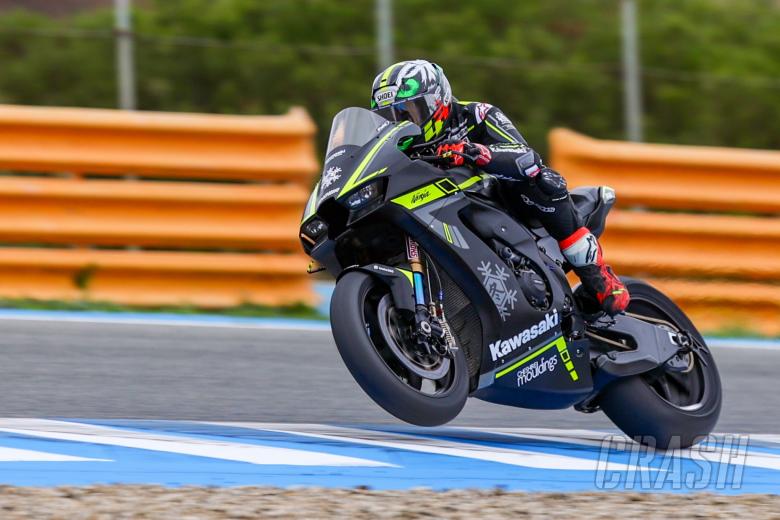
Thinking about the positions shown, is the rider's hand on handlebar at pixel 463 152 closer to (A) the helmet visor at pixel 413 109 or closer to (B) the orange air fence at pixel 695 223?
(A) the helmet visor at pixel 413 109

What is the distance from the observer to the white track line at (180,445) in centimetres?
470

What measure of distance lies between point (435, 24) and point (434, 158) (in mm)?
6502

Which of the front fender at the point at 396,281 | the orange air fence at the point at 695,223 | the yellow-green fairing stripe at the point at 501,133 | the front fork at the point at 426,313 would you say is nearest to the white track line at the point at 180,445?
the front fork at the point at 426,313

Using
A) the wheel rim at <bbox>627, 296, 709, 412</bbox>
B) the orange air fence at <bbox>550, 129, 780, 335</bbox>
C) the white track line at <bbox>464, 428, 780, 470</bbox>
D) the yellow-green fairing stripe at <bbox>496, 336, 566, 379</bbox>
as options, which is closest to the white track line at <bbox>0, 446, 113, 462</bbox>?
the yellow-green fairing stripe at <bbox>496, 336, 566, 379</bbox>

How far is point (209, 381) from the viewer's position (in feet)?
20.2

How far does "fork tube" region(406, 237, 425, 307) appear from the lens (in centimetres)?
477

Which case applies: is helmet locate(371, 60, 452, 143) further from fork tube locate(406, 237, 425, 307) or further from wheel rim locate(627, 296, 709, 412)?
wheel rim locate(627, 296, 709, 412)

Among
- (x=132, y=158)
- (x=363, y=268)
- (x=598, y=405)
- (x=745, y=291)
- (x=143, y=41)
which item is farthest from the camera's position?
(x=143, y=41)

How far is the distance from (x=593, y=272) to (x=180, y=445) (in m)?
1.79

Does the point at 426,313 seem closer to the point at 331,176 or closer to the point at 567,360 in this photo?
the point at 331,176

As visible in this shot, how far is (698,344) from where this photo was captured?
581 centimetres

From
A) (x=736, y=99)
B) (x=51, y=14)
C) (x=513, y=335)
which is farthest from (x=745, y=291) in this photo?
(x=51, y=14)

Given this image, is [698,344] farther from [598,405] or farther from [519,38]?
[519,38]

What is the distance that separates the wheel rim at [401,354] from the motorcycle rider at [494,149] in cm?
65
